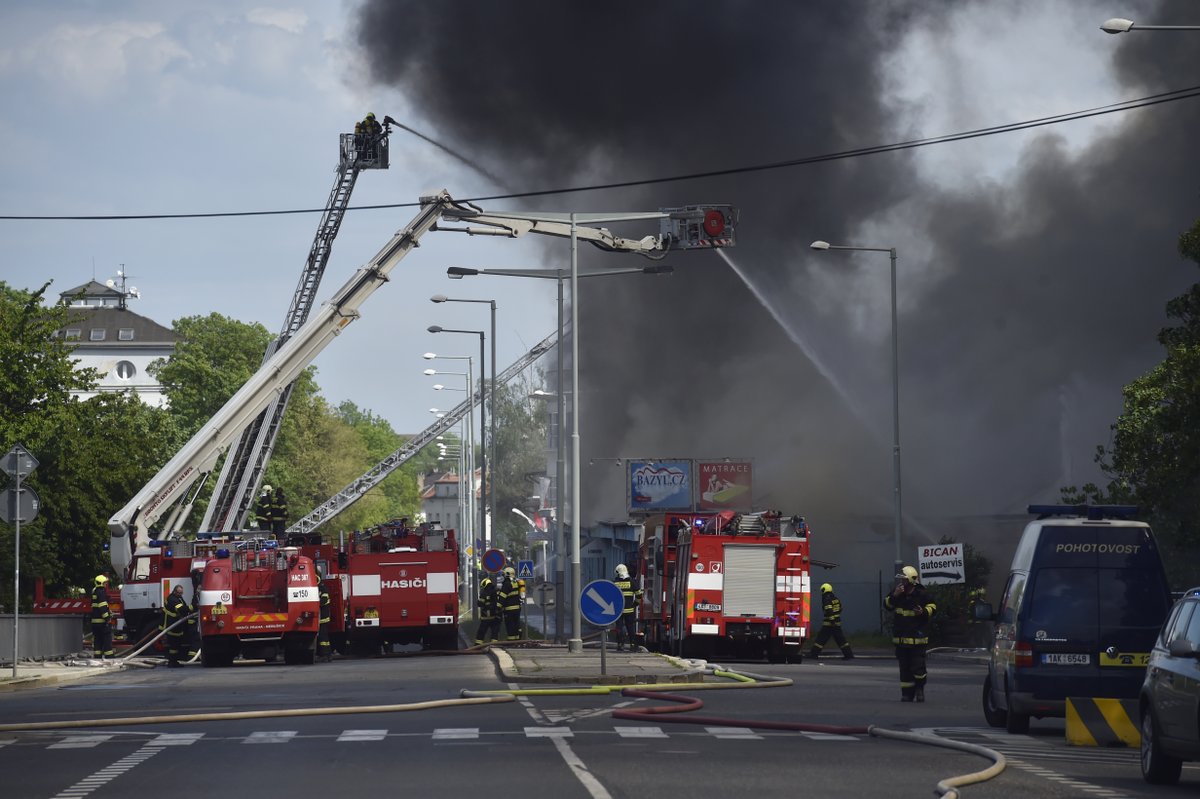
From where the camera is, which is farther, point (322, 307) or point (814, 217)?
point (814, 217)

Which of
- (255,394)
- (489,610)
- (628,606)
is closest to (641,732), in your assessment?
(628,606)

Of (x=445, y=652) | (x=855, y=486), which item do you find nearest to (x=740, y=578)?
(x=445, y=652)

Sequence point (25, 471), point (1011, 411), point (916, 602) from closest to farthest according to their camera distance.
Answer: point (916, 602)
point (25, 471)
point (1011, 411)

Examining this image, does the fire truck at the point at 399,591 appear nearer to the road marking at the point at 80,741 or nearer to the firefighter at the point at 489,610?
the firefighter at the point at 489,610

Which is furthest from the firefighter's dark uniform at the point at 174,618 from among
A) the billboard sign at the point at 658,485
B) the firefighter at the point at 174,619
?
the billboard sign at the point at 658,485

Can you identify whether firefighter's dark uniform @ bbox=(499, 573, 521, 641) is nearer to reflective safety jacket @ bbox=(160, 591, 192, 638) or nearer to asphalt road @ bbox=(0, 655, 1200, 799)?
reflective safety jacket @ bbox=(160, 591, 192, 638)

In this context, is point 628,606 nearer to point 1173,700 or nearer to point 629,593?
point 629,593

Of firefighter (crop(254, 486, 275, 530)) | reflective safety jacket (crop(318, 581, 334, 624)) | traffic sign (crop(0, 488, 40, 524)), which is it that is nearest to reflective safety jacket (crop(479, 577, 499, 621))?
reflective safety jacket (crop(318, 581, 334, 624))

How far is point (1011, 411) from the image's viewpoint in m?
48.4

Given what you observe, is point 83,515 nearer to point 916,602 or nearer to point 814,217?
point 814,217

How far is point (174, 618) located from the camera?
104ft

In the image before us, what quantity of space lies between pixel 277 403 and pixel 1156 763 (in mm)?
28113

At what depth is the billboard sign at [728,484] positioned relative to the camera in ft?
178

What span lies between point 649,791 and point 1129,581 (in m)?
6.27
